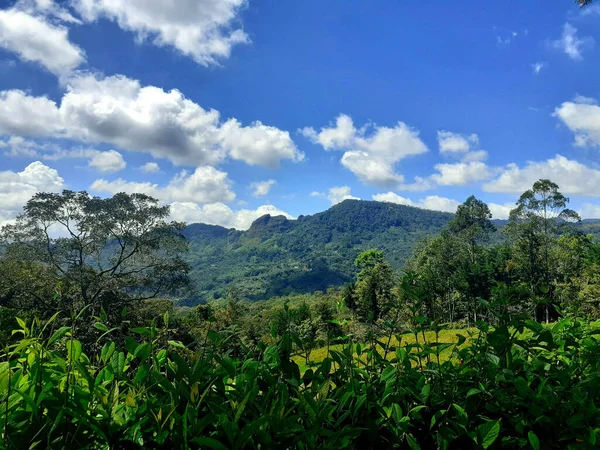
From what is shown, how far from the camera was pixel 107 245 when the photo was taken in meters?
18.9

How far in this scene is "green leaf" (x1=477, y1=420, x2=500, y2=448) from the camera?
0.80 metres

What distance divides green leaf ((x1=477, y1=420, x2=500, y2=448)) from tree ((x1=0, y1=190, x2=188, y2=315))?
17.3 meters

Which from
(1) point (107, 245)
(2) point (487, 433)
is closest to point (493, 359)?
(2) point (487, 433)

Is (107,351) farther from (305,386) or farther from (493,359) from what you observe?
(493,359)

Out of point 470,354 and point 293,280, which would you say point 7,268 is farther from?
point 293,280

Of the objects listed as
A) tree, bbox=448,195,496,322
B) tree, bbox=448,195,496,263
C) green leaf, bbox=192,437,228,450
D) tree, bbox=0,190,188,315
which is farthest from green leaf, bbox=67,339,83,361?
tree, bbox=448,195,496,263

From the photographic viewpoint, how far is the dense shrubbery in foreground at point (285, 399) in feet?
2.26

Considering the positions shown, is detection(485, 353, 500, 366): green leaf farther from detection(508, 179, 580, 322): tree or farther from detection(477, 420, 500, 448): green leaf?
detection(508, 179, 580, 322): tree

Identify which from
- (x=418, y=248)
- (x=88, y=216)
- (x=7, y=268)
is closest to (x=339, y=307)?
(x=7, y=268)

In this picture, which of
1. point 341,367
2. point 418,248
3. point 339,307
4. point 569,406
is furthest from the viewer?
point 418,248

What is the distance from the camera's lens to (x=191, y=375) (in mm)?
785

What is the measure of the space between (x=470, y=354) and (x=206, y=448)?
2.75 ft

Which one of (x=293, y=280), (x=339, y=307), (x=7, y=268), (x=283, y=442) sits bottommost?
(x=293, y=280)

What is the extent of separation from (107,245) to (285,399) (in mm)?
20673
